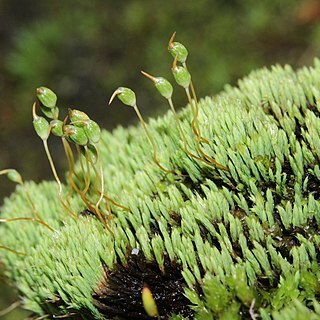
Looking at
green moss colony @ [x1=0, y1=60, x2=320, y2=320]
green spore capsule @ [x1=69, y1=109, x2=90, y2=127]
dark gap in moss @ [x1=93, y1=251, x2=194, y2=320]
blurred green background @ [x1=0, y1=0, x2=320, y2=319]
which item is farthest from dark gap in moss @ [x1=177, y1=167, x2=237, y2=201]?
blurred green background @ [x1=0, y1=0, x2=320, y2=319]

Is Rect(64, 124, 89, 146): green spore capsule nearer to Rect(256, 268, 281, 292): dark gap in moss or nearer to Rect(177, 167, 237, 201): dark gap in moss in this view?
Rect(177, 167, 237, 201): dark gap in moss

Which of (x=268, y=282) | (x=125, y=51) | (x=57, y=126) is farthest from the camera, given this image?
(x=125, y=51)

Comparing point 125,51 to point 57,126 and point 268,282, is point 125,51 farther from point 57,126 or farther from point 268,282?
point 268,282

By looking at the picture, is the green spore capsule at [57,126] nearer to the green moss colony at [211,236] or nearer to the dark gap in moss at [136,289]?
the green moss colony at [211,236]

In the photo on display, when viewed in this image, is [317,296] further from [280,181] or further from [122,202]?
[122,202]

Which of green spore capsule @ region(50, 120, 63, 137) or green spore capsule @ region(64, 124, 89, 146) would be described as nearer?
green spore capsule @ region(64, 124, 89, 146)

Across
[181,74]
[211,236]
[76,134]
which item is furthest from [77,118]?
[211,236]
